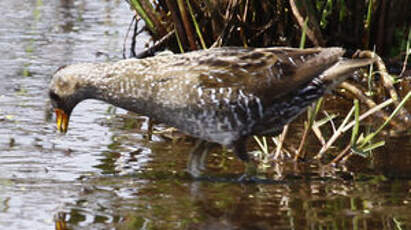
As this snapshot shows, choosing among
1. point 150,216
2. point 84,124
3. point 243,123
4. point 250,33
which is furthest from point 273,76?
point 250,33

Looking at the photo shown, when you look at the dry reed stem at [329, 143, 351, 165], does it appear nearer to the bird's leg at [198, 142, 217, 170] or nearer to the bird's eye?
the bird's leg at [198, 142, 217, 170]

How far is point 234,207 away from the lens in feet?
18.3

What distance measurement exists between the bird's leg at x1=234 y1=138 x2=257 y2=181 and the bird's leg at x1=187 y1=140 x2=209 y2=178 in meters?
0.29

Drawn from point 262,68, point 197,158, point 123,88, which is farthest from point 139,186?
point 262,68

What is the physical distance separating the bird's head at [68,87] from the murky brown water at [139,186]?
0.41m

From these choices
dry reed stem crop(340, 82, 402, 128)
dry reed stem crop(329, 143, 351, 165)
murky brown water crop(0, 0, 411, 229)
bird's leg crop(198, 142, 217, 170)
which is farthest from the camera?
dry reed stem crop(340, 82, 402, 128)

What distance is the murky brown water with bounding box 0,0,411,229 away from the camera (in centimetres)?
529

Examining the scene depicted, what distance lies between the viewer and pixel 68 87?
627 centimetres

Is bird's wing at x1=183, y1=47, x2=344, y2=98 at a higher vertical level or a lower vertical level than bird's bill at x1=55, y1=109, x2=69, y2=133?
higher

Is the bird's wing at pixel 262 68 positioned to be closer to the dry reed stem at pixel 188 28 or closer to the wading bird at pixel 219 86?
the wading bird at pixel 219 86

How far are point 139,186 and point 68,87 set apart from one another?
890mm

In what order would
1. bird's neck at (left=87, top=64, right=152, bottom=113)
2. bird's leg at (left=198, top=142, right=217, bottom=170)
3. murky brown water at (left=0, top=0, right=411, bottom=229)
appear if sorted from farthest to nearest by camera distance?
bird's leg at (left=198, top=142, right=217, bottom=170)
bird's neck at (left=87, top=64, right=152, bottom=113)
murky brown water at (left=0, top=0, right=411, bottom=229)

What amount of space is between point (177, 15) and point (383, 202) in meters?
3.28

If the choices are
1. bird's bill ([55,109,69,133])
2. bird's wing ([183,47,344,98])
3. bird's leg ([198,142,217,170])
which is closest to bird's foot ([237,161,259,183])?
bird's leg ([198,142,217,170])
